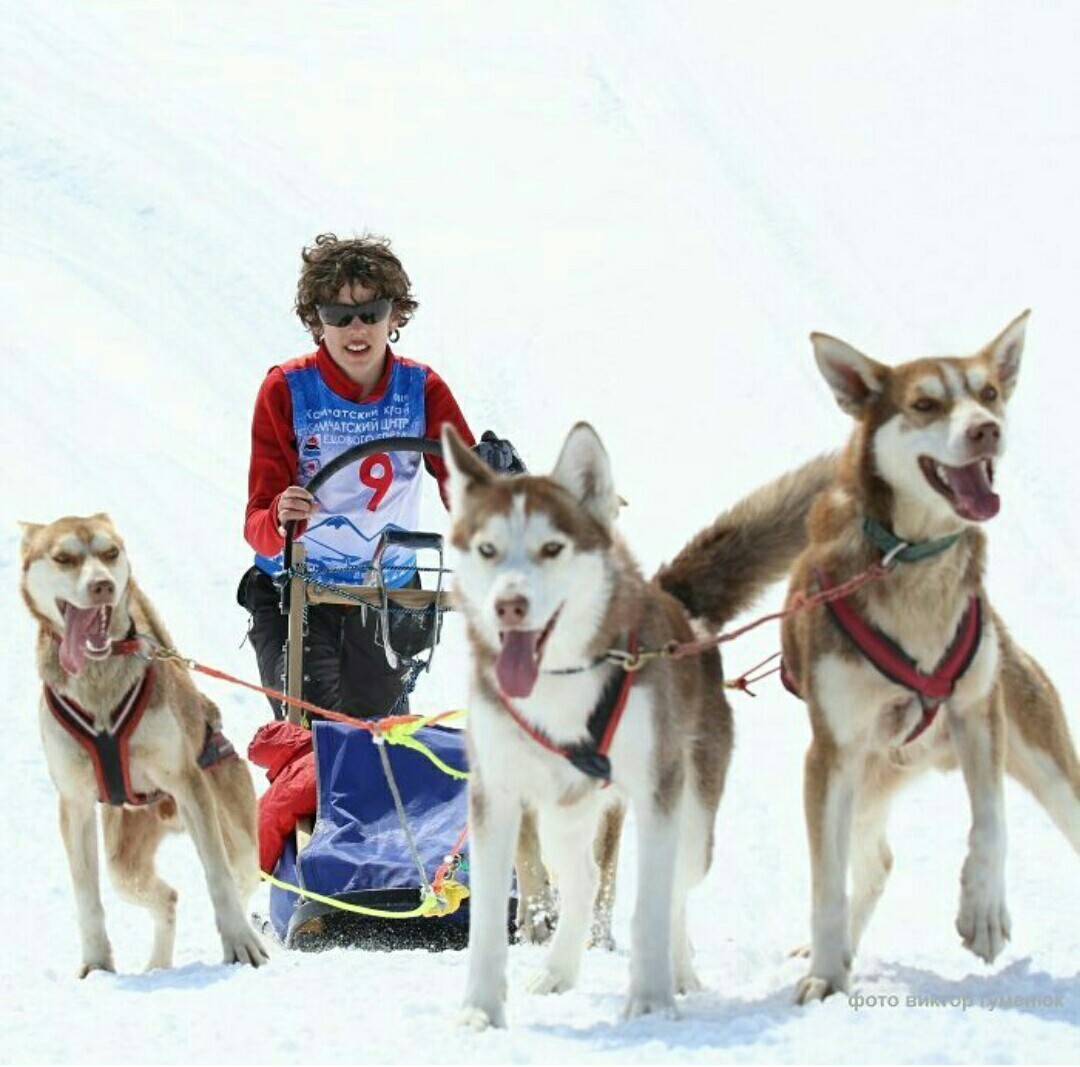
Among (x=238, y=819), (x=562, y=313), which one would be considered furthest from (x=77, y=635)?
(x=562, y=313)

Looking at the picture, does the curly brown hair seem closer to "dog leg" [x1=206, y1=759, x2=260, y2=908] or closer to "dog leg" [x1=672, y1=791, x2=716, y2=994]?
"dog leg" [x1=206, y1=759, x2=260, y2=908]

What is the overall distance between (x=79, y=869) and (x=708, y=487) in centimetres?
536

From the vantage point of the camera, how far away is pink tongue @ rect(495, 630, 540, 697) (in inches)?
142

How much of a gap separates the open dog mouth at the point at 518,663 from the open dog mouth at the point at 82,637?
54.2 inches

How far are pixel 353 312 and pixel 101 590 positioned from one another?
1.58 metres

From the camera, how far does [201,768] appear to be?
485cm

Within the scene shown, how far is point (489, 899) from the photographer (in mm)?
3777

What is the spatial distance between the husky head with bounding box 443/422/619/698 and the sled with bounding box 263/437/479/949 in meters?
1.17

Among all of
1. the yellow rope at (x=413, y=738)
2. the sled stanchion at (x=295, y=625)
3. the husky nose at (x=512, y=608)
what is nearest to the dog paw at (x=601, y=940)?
the yellow rope at (x=413, y=738)

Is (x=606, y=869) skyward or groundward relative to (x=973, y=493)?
groundward

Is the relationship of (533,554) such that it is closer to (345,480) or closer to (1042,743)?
(1042,743)

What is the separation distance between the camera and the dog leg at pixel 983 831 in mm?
3725

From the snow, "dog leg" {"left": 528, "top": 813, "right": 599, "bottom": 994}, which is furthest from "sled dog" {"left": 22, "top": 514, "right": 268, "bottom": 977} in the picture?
"dog leg" {"left": 528, "top": 813, "right": 599, "bottom": 994}

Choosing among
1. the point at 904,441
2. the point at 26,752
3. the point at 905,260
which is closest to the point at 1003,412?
the point at 904,441
